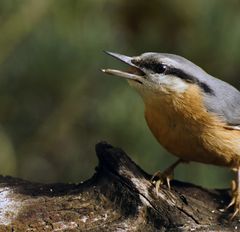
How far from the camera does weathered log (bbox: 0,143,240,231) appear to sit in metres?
3.53

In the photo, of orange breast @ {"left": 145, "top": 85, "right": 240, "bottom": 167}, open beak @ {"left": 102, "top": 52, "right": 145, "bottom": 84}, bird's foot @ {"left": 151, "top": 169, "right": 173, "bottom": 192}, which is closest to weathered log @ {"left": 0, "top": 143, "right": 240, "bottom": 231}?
bird's foot @ {"left": 151, "top": 169, "right": 173, "bottom": 192}

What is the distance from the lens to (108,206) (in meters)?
3.63

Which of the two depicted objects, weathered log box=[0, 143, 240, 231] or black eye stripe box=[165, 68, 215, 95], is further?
black eye stripe box=[165, 68, 215, 95]

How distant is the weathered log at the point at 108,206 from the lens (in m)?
3.53

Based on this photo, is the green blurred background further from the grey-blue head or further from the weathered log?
the weathered log

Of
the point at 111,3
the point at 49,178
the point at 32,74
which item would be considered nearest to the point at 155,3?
the point at 111,3

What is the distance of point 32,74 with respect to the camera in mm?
5988

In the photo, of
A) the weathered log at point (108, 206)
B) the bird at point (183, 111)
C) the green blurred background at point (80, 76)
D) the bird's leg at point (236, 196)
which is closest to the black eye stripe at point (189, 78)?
the bird at point (183, 111)

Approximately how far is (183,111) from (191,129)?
4.1 inches

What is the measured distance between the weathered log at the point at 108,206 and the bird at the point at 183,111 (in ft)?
0.84

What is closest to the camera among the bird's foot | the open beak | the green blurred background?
the bird's foot

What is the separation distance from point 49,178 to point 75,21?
4.26 feet

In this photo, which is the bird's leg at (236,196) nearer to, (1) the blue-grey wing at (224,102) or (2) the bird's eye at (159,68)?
(1) the blue-grey wing at (224,102)

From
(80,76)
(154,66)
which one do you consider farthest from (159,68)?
(80,76)
